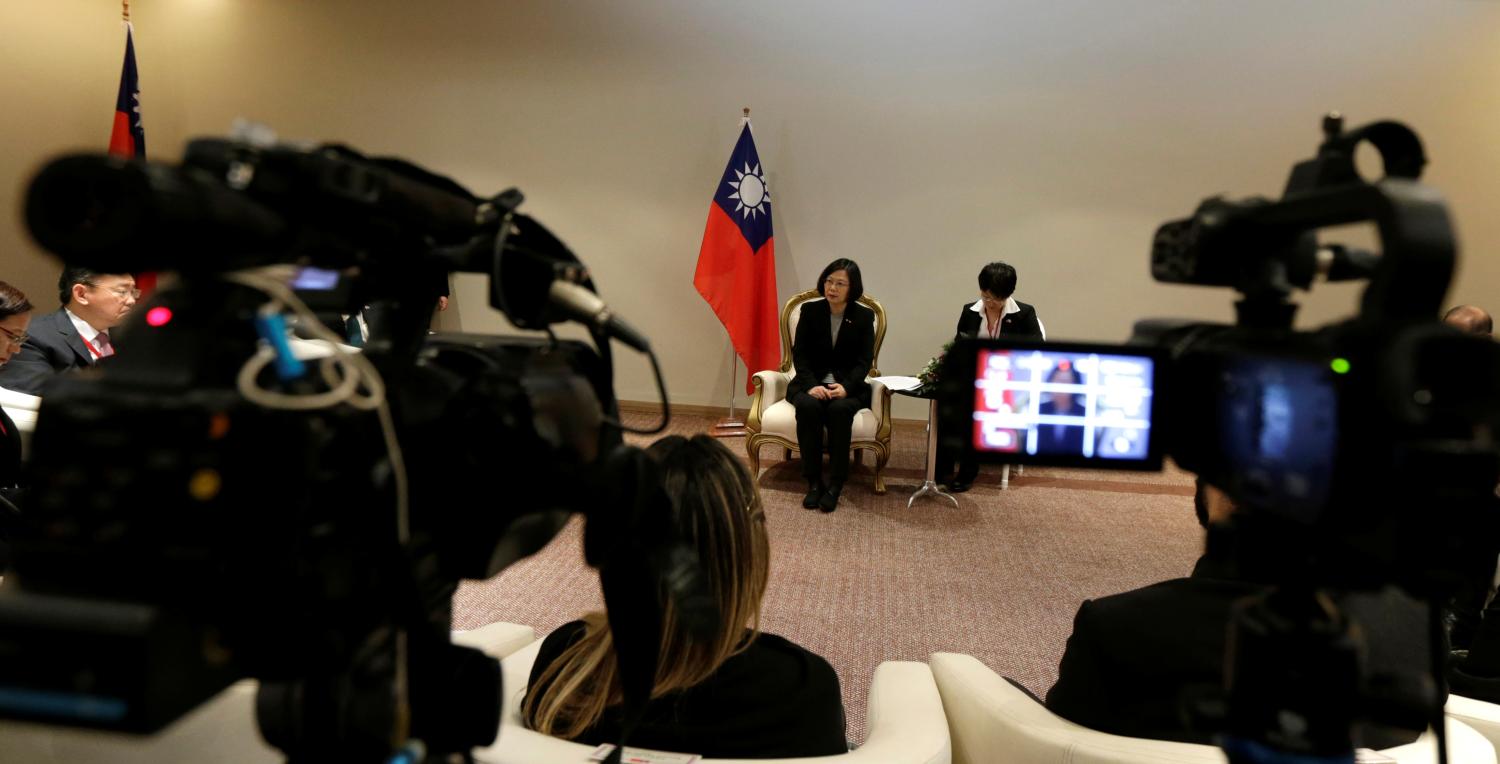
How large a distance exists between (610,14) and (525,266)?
209 inches

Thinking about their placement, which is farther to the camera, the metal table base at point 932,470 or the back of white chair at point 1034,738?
the metal table base at point 932,470

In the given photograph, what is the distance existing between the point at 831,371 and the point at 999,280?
98cm

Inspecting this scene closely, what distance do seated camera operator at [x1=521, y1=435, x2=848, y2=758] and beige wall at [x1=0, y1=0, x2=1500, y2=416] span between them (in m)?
4.39

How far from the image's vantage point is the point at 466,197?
0.66 m

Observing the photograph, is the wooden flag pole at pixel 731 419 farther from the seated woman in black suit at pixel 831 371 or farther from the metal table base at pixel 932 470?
the metal table base at pixel 932 470

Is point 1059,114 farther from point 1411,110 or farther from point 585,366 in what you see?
point 585,366

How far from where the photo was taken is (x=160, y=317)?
46 centimetres

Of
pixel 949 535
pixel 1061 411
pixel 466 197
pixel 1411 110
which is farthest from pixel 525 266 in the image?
pixel 1411 110

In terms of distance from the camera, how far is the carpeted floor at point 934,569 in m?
2.79

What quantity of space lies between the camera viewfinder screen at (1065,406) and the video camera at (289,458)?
0.96 ft

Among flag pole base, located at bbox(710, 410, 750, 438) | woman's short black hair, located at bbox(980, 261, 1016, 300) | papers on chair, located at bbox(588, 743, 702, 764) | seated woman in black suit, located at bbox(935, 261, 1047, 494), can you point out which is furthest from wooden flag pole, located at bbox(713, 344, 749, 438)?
papers on chair, located at bbox(588, 743, 702, 764)

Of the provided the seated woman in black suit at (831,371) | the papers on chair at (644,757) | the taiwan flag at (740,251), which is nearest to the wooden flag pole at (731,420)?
the taiwan flag at (740,251)

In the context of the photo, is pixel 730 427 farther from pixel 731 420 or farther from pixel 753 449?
pixel 753 449

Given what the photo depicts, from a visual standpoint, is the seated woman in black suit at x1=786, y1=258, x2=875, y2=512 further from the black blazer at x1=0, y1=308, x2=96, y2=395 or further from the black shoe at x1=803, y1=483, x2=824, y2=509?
the black blazer at x1=0, y1=308, x2=96, y2=395
